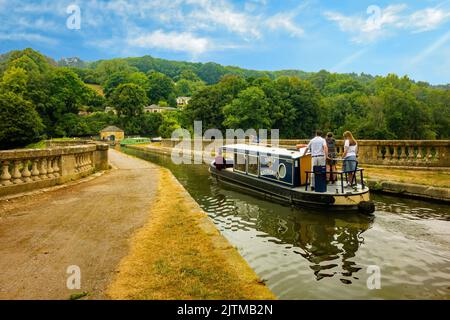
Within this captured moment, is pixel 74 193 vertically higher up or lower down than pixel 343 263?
higher up

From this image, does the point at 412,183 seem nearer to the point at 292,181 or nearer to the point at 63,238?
the point at 292,181

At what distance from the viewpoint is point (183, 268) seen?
454cm

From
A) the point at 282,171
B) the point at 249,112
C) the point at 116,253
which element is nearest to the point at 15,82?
the point at 249,112

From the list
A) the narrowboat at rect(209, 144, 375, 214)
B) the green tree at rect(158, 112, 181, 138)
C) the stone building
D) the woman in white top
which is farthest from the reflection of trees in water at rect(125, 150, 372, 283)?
the stone building

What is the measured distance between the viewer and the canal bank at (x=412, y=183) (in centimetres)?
1091

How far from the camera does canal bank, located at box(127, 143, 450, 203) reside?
35.8 ft

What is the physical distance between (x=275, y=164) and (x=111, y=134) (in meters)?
88.0

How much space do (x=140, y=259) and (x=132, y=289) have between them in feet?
3.19

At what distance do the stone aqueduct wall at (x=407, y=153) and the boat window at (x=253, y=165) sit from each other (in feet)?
21.3

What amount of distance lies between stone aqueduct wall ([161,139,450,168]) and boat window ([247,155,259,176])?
648 cm

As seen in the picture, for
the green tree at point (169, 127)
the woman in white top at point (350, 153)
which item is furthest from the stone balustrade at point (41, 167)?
the green tree at point (169, 127)

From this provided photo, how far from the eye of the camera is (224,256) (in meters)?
4.96
